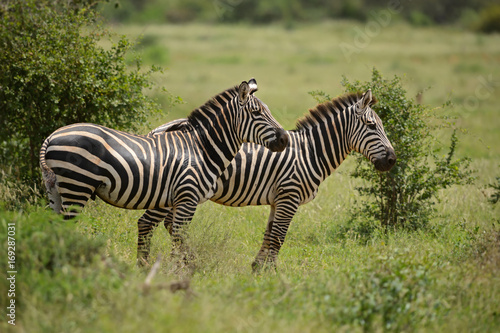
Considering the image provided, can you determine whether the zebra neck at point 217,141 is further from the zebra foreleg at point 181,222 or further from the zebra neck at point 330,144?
the zebra neck at point 330,144

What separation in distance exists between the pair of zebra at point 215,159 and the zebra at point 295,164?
14mm

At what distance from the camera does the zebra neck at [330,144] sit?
8.22 meters

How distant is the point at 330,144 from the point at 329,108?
55 cm

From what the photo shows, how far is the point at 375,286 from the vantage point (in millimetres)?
5562

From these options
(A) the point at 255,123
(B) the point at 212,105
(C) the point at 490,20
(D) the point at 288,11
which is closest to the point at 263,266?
(A) the point at 255,123

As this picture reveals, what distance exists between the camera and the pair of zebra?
21.1 ft

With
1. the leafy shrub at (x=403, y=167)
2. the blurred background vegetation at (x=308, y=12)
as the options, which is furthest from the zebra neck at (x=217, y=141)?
the blurred background vegetation at (x=308, y=12)

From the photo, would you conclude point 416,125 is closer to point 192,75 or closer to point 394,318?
point 394,318

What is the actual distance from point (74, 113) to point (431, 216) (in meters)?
6.27

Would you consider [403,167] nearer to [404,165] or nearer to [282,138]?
[404,165]

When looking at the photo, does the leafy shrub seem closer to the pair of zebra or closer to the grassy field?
the grassy field

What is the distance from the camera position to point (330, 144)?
8281mm

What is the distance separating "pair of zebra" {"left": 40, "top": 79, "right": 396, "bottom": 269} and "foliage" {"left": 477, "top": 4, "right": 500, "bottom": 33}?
4318 cm

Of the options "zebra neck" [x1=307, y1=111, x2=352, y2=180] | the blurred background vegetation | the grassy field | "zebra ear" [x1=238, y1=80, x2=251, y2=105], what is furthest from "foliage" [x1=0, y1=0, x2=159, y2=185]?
the blurred background vegetation
